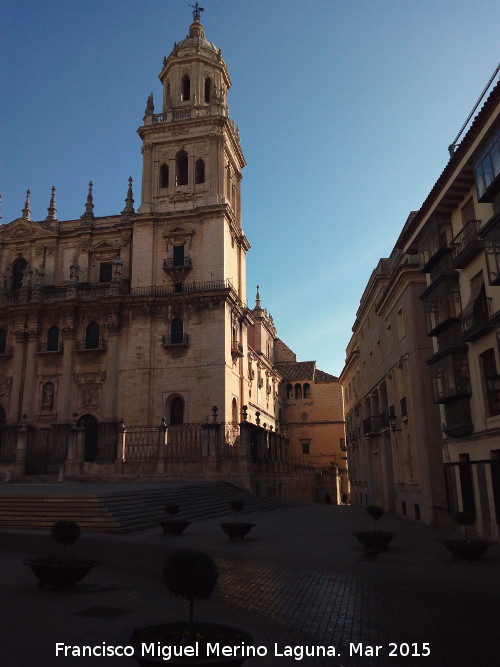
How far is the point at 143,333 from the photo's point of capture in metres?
40.0

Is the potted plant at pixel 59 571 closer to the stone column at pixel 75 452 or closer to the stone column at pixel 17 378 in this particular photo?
the stone column at pixel 75 452

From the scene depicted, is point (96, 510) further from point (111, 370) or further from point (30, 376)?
point (30, 376)

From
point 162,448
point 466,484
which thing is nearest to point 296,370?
point 162,448

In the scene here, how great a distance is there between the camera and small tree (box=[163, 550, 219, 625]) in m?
5.76

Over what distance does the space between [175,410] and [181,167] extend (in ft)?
66.5

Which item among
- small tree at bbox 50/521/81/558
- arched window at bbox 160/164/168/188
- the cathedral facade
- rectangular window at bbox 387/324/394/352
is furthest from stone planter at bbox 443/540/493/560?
arched window at bbox 160/164/168/188

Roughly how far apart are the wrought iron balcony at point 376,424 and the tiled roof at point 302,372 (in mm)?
37580

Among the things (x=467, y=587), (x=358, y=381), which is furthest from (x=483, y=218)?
(x=358, y=381)

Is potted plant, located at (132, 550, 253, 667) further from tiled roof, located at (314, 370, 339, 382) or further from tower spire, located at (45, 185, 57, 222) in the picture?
tiled roof, located at (314, 370, 339, 382)

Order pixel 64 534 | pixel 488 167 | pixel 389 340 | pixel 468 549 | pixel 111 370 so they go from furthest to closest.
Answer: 1. pixel 111 370
2. pixel 389 340
3. pixel 488 167
4. pixel 468 549
5. pixel 64 534

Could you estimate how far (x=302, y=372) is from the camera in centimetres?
7394

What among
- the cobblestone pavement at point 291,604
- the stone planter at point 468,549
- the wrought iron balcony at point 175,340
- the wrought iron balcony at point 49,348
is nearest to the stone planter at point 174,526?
the cobblestone pavement at point 291,604

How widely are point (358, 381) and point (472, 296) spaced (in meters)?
24.1

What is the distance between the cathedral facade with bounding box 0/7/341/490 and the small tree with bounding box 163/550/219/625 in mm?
30817
